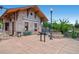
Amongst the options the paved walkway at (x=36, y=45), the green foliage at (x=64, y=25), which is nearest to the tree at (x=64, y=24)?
the green foliage at (x=64, y=25)

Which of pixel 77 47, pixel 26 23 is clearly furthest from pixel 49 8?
pixel 77 47

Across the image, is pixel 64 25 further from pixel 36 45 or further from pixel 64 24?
pixel 36 45

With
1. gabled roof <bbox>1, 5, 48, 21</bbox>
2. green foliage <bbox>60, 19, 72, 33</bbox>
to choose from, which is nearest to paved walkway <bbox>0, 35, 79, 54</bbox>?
green foliage <bbox>60, 19, 72, 33</bbox>

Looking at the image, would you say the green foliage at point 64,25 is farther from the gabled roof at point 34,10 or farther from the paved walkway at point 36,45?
the gabled roof at point 34,10

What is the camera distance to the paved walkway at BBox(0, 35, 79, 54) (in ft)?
16.4

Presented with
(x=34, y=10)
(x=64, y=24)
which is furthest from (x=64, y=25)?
(x=34, y=10)

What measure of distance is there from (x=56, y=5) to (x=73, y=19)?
1.16 feet

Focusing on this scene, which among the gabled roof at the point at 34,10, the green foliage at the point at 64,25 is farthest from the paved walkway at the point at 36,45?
the gabled roof at the point at 34,10

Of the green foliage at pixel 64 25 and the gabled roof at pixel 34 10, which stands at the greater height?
the gabled roof at pixel 34 10

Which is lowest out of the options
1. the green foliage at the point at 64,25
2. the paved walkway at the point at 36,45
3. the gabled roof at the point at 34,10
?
the paved walkway at the point at 36,45

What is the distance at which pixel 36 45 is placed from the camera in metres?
5.11

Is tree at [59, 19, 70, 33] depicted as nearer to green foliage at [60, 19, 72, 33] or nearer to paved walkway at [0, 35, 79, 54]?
green foliage at [60, 19, 72, 33]

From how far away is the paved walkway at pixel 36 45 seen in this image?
500 centimetres

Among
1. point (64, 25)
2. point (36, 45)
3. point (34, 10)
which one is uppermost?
point (34, 10)
